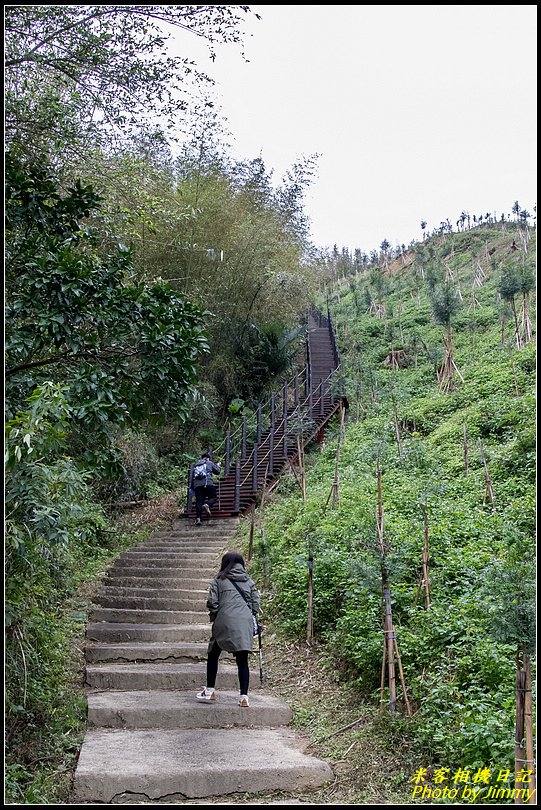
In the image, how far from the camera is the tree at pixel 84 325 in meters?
4.56

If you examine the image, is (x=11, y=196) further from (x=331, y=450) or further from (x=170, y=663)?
(x=331, y=450)

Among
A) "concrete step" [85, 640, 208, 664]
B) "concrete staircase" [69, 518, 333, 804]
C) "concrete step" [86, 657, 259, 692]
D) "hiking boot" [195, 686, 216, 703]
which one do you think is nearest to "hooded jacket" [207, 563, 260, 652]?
"hiking boot" [195, 686, 216, 703]

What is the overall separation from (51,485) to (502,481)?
620 centimetres

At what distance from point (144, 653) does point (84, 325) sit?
10.4 ft

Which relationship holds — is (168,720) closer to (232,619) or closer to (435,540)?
(232,619)

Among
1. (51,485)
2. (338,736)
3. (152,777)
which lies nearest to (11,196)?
(51,485)

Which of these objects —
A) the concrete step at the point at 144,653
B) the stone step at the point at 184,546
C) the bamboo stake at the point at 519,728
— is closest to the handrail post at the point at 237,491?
the stone step at the point at 184,546

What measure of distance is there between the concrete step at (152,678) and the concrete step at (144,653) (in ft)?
0.92

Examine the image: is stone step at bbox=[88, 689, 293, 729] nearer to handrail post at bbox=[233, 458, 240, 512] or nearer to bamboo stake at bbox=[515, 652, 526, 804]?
bamboo stake at bbox=[515, 652, 526, 804]

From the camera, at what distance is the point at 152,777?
12.8 feet

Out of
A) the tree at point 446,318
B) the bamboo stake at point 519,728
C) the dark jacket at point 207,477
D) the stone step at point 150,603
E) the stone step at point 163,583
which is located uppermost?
the tree at point 446,318

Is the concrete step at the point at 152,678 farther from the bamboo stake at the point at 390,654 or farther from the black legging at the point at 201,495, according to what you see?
the black legging at the point at 201,495

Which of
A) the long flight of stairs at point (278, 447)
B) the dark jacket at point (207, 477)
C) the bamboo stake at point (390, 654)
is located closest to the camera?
the bamboo stake at point (390, 654)

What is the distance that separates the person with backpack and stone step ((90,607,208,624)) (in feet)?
12.9
